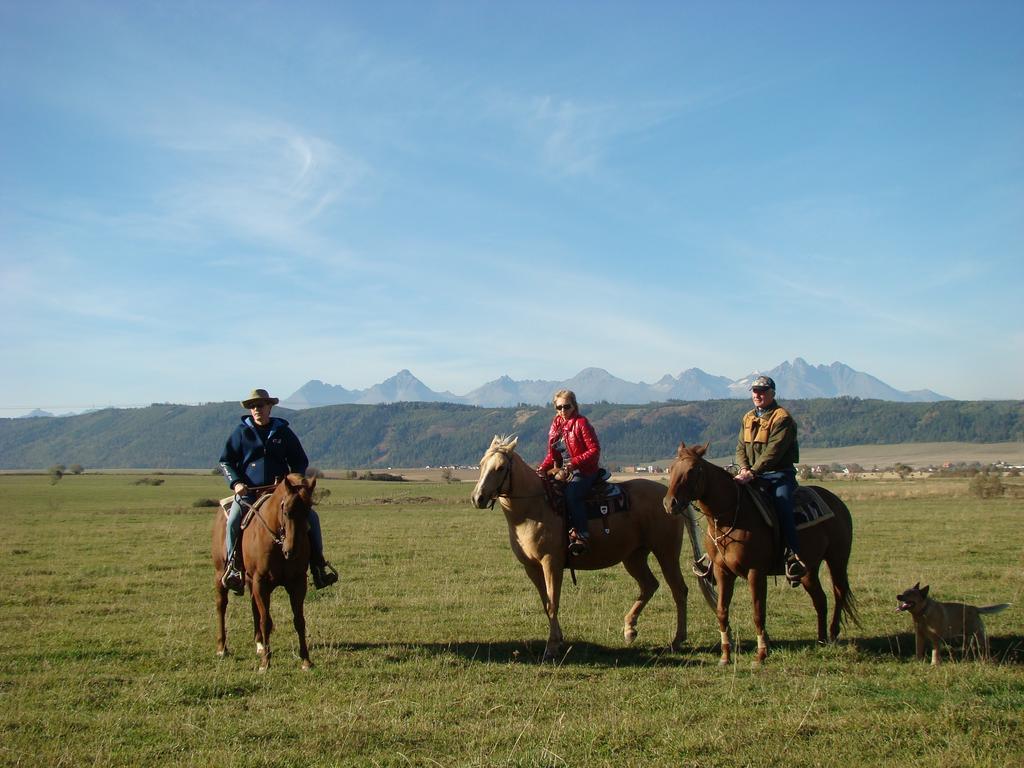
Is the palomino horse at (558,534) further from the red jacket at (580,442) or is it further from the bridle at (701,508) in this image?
the bridle at (701,508)

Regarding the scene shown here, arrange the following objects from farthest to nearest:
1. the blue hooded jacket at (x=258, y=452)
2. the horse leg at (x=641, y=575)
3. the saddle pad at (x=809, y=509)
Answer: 1. the horse leg at (x=641, y=575)
2. the blue hooded jacket at (x=258, y=452)
3. the saddle pad at (x=809, y=509)

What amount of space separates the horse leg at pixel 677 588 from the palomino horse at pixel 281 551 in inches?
174

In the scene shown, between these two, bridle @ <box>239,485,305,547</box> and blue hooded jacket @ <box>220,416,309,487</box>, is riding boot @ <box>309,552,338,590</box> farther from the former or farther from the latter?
blue hooded jacket @ <box>220,416,309,487</box>

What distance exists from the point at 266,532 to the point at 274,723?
2515 millimetres

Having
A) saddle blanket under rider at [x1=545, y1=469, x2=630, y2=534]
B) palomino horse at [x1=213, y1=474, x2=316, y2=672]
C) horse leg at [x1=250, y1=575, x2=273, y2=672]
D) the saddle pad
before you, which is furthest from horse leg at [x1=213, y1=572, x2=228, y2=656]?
the saddle pad

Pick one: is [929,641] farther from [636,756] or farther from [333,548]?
[333,548]

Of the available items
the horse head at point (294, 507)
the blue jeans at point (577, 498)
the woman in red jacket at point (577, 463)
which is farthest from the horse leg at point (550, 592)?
the horse head at point (294, 507)

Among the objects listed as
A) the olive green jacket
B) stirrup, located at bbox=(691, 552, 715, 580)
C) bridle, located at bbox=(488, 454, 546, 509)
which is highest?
the olive green jacket

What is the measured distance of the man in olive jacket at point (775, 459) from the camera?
8.84 metres

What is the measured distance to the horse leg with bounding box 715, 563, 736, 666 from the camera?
27.5ft

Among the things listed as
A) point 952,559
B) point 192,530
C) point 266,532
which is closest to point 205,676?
point 266,532

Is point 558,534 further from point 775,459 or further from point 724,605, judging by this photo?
point 775,459

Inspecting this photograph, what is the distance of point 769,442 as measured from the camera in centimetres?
895

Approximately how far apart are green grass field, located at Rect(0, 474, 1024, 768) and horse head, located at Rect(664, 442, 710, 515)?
1.74 meters
